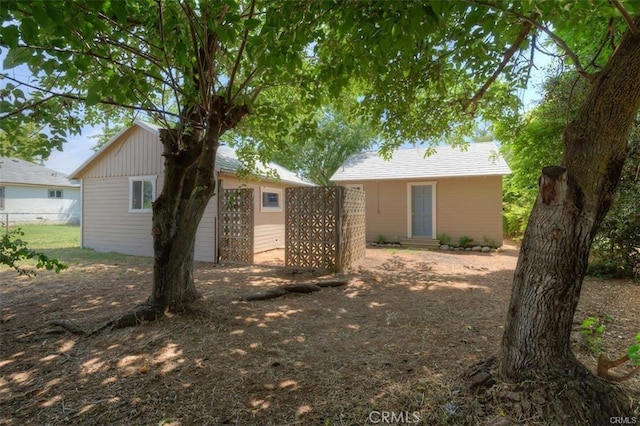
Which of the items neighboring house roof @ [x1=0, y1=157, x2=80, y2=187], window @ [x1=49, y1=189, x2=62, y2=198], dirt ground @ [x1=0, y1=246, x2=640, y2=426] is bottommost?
dirt ground @ [x1=0, y1=246, x2=640, y2=426]

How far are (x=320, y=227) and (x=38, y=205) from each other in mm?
27222

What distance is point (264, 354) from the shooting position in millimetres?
3334

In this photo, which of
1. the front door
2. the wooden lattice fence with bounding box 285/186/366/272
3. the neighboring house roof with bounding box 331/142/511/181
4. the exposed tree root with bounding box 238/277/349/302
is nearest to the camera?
the exposed tree root with bounding box 238/277/349/302

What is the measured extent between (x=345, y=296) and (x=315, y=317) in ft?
4.24

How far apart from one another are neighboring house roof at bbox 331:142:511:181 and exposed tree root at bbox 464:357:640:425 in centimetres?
1066

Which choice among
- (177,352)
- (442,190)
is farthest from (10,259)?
(442,190)

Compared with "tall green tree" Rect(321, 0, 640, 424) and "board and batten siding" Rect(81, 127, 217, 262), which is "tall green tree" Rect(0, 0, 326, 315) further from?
"board and batten siding" Rect(81, 127, 217, 262)

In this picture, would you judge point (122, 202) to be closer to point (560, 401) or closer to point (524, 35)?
point (524, 35)

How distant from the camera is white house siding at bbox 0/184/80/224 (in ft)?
74.8

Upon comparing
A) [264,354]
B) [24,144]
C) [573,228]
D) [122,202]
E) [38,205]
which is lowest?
[264,354]

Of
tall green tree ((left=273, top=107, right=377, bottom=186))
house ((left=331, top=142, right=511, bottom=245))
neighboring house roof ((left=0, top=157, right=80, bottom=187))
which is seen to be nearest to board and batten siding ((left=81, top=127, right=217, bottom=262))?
house ((left=331, top=142, right=511, bottom=245))

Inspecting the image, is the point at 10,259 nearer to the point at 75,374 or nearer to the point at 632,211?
the point at 75,374

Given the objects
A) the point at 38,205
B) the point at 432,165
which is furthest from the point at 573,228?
the point at 38,205

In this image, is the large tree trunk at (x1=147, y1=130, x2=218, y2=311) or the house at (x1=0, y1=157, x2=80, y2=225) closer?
the large tree trunk at (x1=147, y1=130, x2=218, y2=311)
